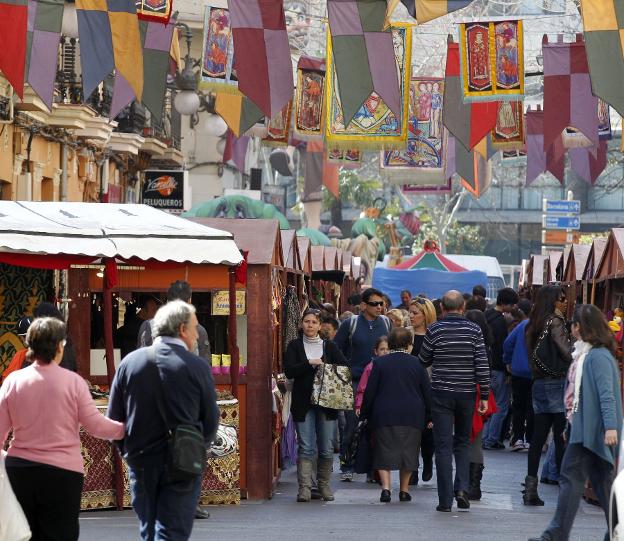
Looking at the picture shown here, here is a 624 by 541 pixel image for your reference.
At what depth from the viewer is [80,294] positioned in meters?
13.2

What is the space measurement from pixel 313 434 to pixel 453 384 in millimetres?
1470

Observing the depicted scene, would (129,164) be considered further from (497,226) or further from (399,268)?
(497,226)

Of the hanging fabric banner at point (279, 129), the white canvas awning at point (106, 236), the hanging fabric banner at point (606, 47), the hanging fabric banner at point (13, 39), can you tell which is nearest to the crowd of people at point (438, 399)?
the white canvas awning at point (106, 236)

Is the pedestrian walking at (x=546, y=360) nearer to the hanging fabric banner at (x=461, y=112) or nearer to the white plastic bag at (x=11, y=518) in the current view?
the white plastic bag at (x=11, y=518)

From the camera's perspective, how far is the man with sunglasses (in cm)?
1503

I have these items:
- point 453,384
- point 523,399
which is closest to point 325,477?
point 453,384

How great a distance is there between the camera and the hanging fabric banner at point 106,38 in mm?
14117

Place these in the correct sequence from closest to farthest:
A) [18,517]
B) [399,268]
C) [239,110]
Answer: [18,517]
[239,110]
[399,268]

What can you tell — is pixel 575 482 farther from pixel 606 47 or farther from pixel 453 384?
pixel 606 47

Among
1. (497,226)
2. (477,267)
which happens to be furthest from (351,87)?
(497,226)

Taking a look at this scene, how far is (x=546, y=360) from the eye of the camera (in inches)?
503

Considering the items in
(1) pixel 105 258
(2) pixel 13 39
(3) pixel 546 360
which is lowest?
(3) pixel 546 360

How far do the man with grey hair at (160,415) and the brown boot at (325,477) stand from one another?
532 centimetres

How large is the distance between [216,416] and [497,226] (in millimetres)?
93438
